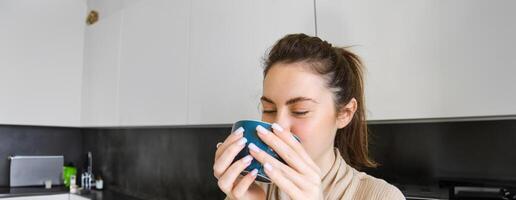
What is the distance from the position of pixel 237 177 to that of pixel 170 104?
3.88ft

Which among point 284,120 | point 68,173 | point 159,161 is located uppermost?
point 284,120

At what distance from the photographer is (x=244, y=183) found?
615mm

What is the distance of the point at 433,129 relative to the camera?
3.86ft

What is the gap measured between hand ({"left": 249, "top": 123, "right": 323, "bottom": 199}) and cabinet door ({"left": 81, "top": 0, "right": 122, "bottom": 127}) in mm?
1790

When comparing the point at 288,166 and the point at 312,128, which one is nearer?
the point at 288,166

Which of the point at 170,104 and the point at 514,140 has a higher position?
the point at 170,104

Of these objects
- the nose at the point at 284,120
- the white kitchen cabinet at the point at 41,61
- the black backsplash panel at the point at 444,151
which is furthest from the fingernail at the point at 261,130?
the white kitchen cabinet at the point at 41,61

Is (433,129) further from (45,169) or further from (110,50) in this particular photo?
(45,169)

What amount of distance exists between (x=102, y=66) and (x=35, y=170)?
40.3 inches

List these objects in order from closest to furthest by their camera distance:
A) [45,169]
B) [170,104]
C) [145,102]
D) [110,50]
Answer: [170,104]
[145,102]
[110,50]
[45,169]

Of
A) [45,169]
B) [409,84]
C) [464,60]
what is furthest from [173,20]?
[45,169]

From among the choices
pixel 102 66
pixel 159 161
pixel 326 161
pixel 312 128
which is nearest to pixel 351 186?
pixel 326 161

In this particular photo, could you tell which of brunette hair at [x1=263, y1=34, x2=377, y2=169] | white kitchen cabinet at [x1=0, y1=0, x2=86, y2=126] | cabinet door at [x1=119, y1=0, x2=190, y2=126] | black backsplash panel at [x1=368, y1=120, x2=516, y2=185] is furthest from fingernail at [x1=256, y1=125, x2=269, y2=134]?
white kitchen cabinet at [x1=0, y1=0, x2=86, y2=126]

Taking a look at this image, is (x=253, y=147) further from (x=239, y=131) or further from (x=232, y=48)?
(x=232, y=48)
